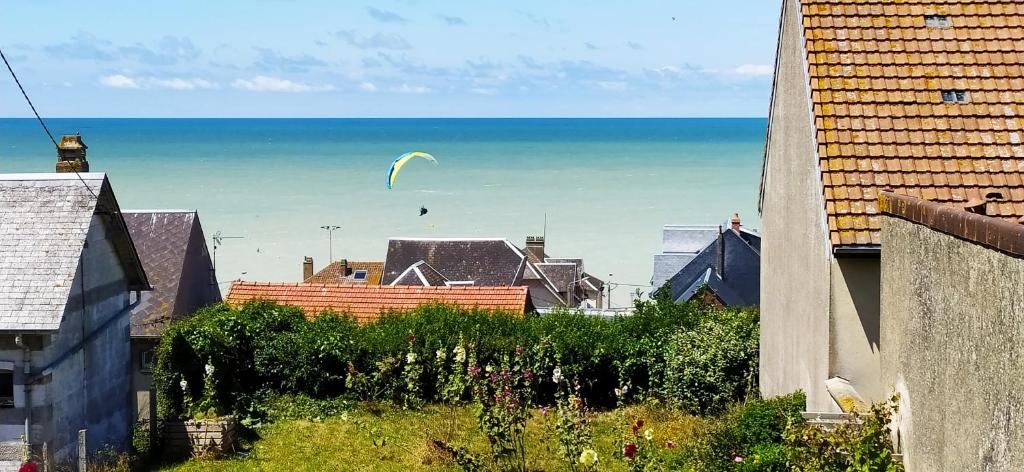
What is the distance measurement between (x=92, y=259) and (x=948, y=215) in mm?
12466

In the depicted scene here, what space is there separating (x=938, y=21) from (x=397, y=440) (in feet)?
31.8

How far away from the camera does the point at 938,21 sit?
38.2 ft

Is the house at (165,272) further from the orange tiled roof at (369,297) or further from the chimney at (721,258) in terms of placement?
the chimney at (721,258)

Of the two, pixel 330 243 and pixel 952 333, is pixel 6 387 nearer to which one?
pixel 952 333

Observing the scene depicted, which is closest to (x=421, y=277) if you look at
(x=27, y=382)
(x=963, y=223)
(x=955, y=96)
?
(x=27, y=382)

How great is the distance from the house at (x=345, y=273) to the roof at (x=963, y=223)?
31361 mm

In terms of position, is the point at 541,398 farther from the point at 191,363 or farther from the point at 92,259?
the point at 92,259

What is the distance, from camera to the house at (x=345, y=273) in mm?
38856

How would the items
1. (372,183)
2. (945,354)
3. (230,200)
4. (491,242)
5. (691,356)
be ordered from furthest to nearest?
(372,183) < (230,200) < (491,242) < (691,356) < (945,354)

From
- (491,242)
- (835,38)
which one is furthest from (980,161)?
(491,242)

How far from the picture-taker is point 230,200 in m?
102

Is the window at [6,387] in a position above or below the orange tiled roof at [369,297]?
below

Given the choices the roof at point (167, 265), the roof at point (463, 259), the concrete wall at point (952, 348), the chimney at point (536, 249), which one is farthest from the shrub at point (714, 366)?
the chimney at point (536, 249)

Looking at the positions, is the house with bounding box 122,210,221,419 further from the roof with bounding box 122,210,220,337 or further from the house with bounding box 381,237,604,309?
the house with bounding box 381,237,604,309
